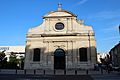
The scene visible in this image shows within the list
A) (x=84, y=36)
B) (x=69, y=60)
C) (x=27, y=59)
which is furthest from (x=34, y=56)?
(x=84, y=36)

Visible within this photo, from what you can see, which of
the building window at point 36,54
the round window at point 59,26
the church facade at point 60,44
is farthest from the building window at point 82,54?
the building window at point 36,54

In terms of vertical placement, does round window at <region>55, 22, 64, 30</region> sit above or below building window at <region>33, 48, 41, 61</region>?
above

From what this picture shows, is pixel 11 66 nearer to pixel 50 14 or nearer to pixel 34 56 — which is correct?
pixel 34 56

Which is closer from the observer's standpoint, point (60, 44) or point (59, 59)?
point (60, 44)

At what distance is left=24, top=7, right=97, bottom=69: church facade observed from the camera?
34.9m

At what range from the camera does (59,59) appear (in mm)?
36406

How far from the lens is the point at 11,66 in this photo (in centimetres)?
4125

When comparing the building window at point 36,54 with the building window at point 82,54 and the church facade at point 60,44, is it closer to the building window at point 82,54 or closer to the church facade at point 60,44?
the church facade at point 60,44

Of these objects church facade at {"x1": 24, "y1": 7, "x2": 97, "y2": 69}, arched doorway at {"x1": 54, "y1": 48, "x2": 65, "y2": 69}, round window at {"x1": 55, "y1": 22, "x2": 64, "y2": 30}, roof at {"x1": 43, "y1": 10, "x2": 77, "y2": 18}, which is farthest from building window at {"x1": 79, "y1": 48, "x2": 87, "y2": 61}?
roof at {"x1": 43, "y1": 10, "x2": 77, "y2": 18}

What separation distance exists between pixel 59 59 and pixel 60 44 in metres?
2.84

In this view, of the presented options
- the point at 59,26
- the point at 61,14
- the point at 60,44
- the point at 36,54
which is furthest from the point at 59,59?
the point at 61,14

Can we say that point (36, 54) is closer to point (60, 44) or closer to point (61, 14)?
point (60, 44)

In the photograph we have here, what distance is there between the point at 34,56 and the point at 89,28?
11.5 meters

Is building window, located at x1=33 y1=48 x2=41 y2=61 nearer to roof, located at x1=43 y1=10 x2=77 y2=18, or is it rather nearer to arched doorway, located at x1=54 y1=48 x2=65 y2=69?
arched doorway, located at x1=54 y1=48 x2=65 y2=69
